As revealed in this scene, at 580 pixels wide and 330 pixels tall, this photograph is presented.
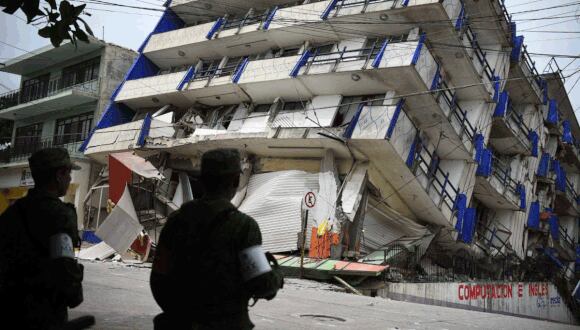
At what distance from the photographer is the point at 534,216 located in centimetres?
2705

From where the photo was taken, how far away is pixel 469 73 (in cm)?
1975

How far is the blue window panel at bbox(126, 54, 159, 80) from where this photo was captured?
2592cm

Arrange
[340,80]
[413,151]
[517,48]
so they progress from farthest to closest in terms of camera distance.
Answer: [517,48], [340,80], [413,151]

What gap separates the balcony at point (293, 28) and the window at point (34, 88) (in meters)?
9.74

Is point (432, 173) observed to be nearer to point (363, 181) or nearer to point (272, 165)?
point (363, 181)

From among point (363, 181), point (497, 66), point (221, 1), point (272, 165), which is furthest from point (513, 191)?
point (221, 1)

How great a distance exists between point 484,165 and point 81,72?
75.6ft

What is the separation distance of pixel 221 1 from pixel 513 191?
694 inches

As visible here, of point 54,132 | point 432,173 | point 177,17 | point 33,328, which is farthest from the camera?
point 54,132

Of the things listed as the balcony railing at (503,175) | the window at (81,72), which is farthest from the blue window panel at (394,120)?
the window at (81,72)

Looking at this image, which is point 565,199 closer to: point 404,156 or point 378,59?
point 404,156

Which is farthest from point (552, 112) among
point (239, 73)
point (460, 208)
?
point (239, 73)

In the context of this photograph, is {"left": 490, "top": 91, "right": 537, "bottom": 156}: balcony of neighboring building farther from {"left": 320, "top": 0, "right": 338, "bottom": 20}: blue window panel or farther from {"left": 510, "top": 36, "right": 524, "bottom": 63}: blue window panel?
{"left": 320, "top": 0, "right": 338, "bottom": 20}: blue window panel

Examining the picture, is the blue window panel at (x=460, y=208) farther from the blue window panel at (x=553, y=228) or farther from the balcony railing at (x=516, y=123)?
the blue window panel at (x=553, y=228)
